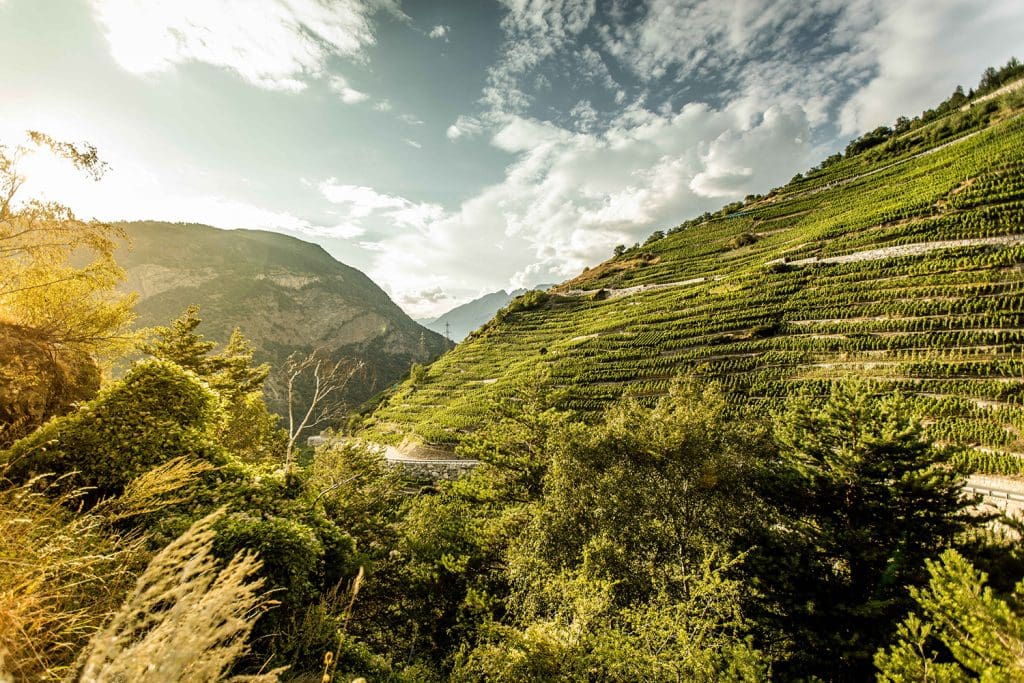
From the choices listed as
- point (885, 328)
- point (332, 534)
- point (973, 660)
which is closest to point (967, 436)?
point (885, 328)

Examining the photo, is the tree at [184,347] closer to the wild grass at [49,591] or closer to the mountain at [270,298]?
the wild grass at [49,591]

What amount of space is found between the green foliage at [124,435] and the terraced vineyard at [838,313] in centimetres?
2619

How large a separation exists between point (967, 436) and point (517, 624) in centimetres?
2544

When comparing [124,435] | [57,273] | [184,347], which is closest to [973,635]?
[124,435]

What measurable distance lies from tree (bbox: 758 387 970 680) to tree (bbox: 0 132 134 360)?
68.1 feet

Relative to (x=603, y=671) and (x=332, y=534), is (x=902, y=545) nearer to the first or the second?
(x=603, y=671)

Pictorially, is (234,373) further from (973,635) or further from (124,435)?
(973,635)

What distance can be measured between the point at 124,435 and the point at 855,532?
1888 cm

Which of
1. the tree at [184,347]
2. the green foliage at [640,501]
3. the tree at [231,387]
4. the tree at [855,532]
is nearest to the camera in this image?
the tree at [855,532]

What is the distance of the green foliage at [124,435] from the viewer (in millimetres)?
7453

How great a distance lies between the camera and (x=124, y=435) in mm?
8141

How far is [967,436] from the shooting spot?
63.6ft

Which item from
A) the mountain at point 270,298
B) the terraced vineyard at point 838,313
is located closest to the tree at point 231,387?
the terraced vineyard at point 838,313

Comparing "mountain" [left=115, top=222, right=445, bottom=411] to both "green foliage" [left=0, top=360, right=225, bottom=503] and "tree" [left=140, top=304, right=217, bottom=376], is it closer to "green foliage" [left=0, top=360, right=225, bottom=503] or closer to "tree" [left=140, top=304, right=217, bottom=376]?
"tree" [left=140, top=304, right=217, bottom=376]
